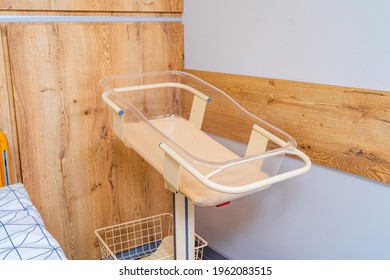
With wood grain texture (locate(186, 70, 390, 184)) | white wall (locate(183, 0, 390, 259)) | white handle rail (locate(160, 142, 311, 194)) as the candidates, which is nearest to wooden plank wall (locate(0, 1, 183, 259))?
white wall (locate(183, 0, 390, 259))

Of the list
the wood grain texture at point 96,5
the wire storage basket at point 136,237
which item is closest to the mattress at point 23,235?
the wire storage basket at point 136,237

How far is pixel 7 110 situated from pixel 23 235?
802 mm

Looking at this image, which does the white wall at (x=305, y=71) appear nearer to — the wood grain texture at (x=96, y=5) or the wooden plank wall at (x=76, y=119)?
the wood grain texture at (x=96, y=5)

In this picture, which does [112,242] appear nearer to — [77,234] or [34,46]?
[77,234]

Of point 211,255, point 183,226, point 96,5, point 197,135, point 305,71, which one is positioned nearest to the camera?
point 183,226

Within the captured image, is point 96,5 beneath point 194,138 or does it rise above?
above

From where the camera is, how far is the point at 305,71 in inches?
62.6

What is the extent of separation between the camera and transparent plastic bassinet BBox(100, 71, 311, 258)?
1.21 m

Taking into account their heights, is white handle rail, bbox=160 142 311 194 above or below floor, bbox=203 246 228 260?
above

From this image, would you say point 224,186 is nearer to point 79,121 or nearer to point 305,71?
point 305,71

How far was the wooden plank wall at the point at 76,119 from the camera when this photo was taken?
5.79 feet

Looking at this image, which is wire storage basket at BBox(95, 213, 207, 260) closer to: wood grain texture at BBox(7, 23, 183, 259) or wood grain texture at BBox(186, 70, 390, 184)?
wood grain texture at BBox(7, 23, 183, 259)

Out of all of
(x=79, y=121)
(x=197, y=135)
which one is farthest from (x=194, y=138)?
(x=79, y=121)
